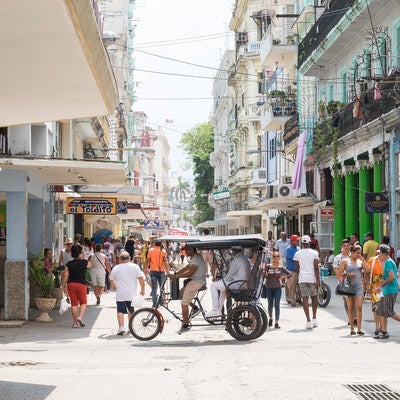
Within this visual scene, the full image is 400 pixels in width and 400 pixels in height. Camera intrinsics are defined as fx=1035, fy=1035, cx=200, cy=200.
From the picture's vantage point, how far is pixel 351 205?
35000 millimetres

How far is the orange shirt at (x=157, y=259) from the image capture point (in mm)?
22422

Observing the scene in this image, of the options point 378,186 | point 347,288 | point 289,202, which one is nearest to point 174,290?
point 347,288

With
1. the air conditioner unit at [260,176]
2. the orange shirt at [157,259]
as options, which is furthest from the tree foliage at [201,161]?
the orange shirt at [157,259]

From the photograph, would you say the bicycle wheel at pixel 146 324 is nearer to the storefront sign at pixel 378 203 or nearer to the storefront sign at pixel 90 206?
the storefront sign at pixel 378 203

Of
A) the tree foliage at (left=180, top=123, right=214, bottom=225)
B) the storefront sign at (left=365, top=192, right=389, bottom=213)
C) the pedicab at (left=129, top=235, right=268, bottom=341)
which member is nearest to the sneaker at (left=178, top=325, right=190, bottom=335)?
the pedicab at (left=129, top=235, right=268, bottom=341)

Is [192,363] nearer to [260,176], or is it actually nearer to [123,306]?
[123,306]

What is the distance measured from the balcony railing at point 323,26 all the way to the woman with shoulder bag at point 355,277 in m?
13.8

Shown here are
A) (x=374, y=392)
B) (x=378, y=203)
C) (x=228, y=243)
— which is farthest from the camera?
(x=378, y=203)

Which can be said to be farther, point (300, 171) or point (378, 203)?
point (300, 171)

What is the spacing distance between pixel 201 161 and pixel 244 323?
82978mm

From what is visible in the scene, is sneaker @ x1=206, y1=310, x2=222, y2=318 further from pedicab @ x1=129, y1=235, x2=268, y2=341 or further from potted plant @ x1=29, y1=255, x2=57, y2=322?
potted plant @ x1=29, y1=255, x2=57, y2=322

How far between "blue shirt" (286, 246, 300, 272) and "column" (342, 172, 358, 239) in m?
12.0

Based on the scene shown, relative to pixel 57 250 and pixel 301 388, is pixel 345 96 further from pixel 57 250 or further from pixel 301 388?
pixel 301 388

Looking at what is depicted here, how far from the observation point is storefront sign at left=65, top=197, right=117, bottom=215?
29.4 m
